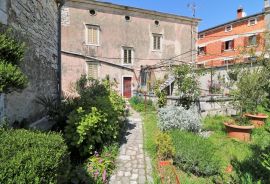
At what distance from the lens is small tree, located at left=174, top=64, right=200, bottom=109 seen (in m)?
9.32

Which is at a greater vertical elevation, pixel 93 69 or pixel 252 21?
pixel 252 21

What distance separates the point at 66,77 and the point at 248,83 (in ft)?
42.9

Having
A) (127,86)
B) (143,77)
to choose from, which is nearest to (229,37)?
(143,77)

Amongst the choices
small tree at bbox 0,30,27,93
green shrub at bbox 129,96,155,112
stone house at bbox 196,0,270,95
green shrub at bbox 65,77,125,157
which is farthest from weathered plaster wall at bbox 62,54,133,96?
small tree at bbox 0,30,27,93

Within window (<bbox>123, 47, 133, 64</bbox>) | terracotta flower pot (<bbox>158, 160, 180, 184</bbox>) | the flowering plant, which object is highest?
window (<bbox>123, 47, 133, 64</bbox>)

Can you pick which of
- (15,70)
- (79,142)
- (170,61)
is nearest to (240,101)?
(79,142)

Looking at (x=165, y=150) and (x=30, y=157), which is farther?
(x=165, y=150)

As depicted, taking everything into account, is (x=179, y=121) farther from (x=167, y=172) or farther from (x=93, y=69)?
(x=93, y=69)

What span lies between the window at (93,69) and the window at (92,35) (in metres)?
2.34

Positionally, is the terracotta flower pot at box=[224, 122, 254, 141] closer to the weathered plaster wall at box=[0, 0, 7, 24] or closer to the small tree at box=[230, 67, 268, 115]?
the small tree at box=[230, 67, 268, 115]

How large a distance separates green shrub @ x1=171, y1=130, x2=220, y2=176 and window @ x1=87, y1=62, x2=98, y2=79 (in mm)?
12862

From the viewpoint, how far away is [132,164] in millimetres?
5148

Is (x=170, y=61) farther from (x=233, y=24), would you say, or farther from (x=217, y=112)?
(x=217, y=112)

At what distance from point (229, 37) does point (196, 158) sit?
2359 cm
